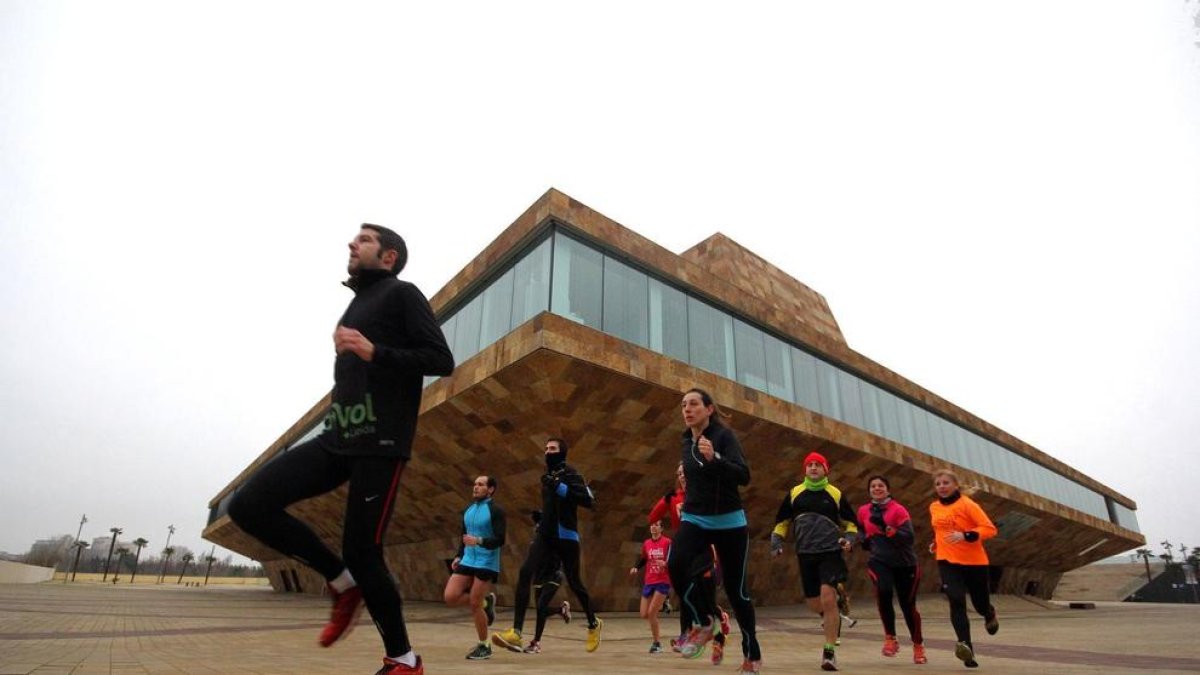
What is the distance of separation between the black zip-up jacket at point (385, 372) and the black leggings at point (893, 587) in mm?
4912

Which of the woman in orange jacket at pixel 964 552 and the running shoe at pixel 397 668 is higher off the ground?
the woman in orange jacket at pixel 964 552

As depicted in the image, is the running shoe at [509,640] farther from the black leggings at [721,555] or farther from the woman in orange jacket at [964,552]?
the woman in orange jacket at [964,552]

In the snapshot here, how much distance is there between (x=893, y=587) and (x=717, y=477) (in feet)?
11.1

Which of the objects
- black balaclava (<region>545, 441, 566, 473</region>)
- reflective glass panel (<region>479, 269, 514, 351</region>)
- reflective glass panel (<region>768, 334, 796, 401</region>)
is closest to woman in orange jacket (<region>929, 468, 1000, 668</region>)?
black balaclava (<region>545, 441, 566, 473</region>)

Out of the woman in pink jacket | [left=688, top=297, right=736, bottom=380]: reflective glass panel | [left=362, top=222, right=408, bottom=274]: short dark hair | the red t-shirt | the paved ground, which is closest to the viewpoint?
[left=362, top=222, right=408, bottom=274]: short dark hair

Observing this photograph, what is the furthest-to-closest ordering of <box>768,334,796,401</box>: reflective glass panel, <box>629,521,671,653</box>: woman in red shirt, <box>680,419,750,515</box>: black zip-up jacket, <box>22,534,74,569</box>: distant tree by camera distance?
<box>22,534,74,569</box>: distant tree < <box>768,334,796,401</box>: reflective glass panel < <box>629,521,671,653</box>: woman in red shirt < <box>680,419,750,515</box>: black zip-up jacket

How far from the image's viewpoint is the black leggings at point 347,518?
2234mm

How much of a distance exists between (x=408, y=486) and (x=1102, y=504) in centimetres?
3875

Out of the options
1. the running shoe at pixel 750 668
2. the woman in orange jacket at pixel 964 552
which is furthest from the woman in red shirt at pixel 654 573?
the running shoe at pixel 750 668

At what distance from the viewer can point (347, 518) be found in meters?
2.22

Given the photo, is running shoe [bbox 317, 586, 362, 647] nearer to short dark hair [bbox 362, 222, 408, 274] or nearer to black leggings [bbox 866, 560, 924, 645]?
short dark hair [bbox 362, 222, 408, 274]

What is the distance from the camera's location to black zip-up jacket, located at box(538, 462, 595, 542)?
589 centimetres

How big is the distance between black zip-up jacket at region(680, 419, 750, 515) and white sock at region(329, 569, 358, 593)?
207 cm

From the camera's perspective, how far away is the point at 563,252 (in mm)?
11891
